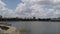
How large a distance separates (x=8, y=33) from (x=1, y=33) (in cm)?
131

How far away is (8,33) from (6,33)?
0.49 m

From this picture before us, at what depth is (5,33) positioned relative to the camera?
1278 inches

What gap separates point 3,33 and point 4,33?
19cm

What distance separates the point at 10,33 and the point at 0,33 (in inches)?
81.6

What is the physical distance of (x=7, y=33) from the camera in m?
32.8

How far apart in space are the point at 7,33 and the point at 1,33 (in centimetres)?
109

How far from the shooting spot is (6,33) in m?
32.7

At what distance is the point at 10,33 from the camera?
3319 cm

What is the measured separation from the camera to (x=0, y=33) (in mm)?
31875

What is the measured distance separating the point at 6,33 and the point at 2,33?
722 millimetres

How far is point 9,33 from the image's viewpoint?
3300 cm

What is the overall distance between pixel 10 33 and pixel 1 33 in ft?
5.52

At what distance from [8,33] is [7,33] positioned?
27 centimetres

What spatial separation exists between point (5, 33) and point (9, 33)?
0.84 m
